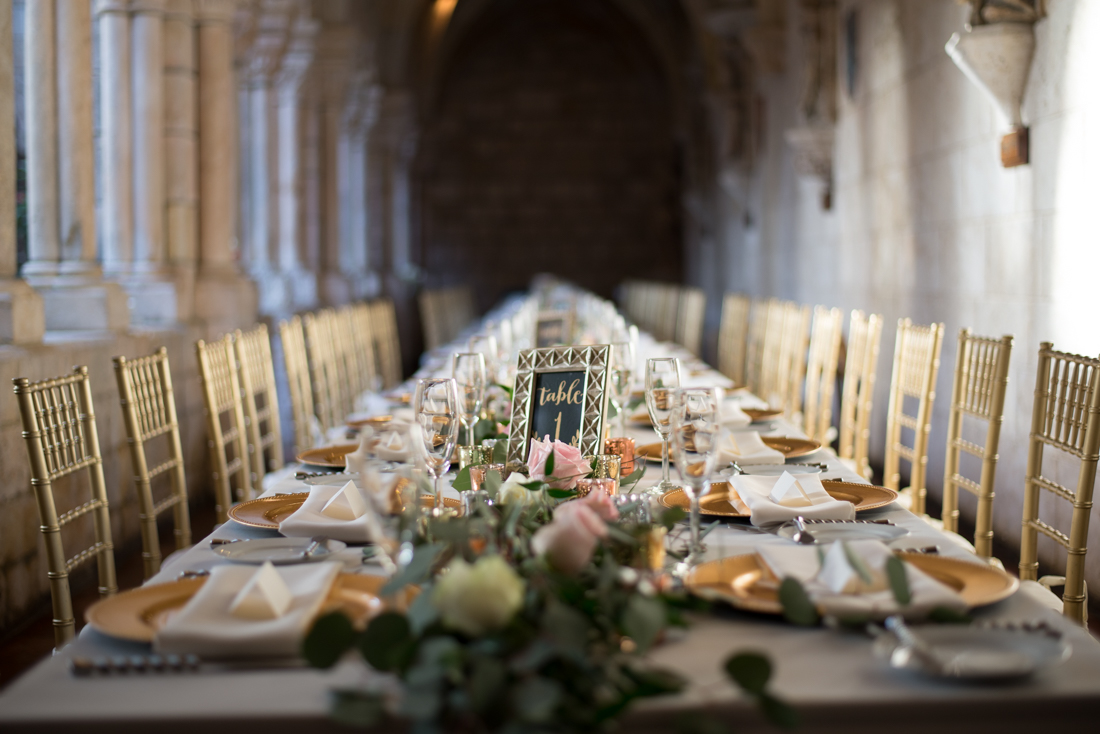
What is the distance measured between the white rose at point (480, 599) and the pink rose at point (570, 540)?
0.42ft

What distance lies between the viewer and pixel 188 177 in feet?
20.3

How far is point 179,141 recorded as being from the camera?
609 cm

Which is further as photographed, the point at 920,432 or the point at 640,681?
the point at 920,432

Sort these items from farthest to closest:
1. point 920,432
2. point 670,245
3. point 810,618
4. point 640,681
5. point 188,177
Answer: point 670,245, point 188,177, point 920,432, point 810,618, point 640,681

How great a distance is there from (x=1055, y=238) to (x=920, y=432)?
48.8 inches

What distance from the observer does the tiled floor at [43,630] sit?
3.14m

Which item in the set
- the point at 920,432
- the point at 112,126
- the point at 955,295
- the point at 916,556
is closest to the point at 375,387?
the point at 112,126

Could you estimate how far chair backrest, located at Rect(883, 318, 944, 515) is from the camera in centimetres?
357

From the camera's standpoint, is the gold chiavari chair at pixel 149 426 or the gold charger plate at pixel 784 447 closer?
the gold charger plate at pixel 784 447

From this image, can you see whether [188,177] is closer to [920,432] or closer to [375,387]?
[375,387]

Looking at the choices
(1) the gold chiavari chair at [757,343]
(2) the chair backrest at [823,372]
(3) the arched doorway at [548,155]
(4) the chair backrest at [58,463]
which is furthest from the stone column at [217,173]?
(3) the arched doorway at [548,155]

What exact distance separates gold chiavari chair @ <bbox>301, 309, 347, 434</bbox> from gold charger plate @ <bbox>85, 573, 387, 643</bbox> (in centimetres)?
346

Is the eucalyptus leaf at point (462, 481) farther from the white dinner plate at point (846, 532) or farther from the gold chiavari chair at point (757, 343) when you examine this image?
the gold chiavari chair at point (757, 343)

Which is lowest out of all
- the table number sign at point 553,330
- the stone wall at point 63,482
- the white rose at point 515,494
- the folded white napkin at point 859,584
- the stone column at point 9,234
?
the stone wall at point 63,482
